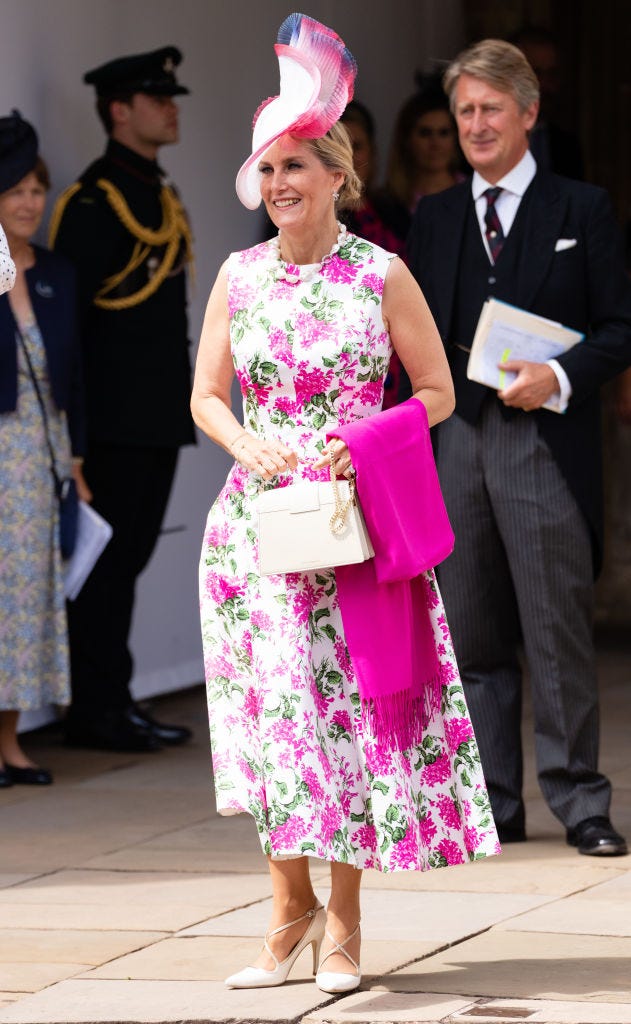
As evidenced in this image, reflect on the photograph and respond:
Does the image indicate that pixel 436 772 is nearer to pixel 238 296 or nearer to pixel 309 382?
pixel 309 382

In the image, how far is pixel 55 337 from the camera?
6492mm

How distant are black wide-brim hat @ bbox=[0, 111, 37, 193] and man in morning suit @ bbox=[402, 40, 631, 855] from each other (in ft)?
5.01

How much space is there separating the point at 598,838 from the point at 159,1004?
162cm

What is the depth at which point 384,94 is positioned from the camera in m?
9.11

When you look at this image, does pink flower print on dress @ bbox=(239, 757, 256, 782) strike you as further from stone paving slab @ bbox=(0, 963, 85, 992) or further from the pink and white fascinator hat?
the pink and white fascinator hat

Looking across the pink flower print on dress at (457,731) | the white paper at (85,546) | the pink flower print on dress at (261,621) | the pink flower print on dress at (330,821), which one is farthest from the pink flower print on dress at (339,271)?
the white paper at (85,546)

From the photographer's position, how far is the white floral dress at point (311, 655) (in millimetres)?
3939

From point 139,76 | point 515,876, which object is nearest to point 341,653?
point 515,876

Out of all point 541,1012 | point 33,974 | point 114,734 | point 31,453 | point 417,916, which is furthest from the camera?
point 114,734

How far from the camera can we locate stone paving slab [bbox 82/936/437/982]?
4.16 metres

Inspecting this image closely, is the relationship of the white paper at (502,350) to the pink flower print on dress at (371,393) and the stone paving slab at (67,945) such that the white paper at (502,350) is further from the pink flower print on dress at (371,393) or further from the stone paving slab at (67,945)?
the stone paving slab at (67,945)

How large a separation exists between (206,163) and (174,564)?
154 centimetres

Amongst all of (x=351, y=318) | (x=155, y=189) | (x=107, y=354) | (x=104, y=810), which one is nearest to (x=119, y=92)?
(x=155, y=189)

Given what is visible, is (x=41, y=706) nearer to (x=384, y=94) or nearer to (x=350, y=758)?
(x=350, y=758)
